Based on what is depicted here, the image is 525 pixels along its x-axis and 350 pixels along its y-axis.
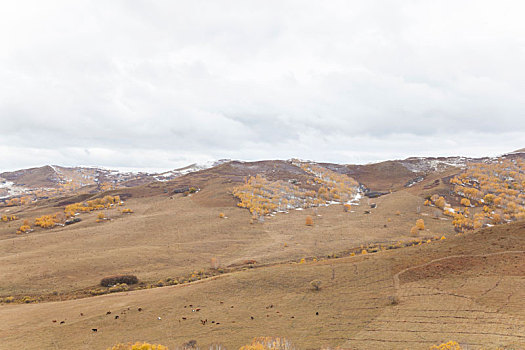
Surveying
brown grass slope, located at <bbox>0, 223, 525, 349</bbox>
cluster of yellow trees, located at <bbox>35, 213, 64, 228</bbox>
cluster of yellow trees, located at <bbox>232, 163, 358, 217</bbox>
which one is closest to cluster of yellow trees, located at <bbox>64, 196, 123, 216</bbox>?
cluster of yellow trees, located at <bbox>35, 213, 64, 228</bbox>

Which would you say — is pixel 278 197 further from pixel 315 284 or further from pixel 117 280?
pixel 315 284

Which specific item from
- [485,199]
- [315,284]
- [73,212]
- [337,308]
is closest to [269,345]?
[337,308]

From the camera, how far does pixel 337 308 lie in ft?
111

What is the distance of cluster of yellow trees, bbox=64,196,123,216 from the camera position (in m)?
139

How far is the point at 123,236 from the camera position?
92875 millimetres

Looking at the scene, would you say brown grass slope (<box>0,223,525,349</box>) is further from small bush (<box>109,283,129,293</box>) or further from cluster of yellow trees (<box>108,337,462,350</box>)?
small bush (<box>109,283,129,293</box>)

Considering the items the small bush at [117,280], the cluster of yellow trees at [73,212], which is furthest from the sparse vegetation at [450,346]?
the cluster of yellow trees at [73,212]

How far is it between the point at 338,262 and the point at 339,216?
93.9 metres

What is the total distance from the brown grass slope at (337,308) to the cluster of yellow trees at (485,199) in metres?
85.6

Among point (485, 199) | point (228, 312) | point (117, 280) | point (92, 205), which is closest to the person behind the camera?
point (228, 312)

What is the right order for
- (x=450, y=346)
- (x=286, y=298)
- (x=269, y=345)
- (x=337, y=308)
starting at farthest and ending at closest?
(x=286, y=298) → (x=337, y=308) → (x=269, y=345) → (x=450, y=346)

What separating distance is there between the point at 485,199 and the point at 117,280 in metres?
176

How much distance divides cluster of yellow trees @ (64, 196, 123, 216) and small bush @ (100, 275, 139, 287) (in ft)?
325

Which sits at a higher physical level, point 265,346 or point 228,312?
point 265,346
